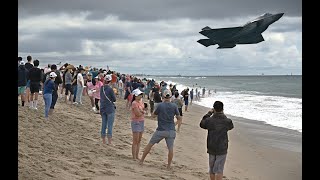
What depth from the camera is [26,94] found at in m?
14.9

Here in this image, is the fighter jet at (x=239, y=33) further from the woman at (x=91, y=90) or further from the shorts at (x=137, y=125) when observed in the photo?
the woman at (x=91, y=90)

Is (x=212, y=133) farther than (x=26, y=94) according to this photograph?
No

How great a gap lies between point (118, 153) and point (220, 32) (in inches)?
188

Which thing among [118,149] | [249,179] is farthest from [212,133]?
[118,149]

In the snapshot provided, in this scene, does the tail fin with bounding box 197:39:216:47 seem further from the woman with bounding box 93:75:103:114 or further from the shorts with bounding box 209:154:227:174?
the woman with bounding box 93:75:103:114

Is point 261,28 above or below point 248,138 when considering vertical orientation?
above

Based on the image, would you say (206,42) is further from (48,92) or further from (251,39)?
(48,92)

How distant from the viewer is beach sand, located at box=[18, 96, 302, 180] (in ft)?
27.6

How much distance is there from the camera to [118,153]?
10680 millimetres

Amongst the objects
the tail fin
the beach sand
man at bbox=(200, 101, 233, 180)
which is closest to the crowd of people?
man at bbox=(200, 101, 233, 180)

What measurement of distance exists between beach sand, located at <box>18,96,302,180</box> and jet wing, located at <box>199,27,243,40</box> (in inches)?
128
